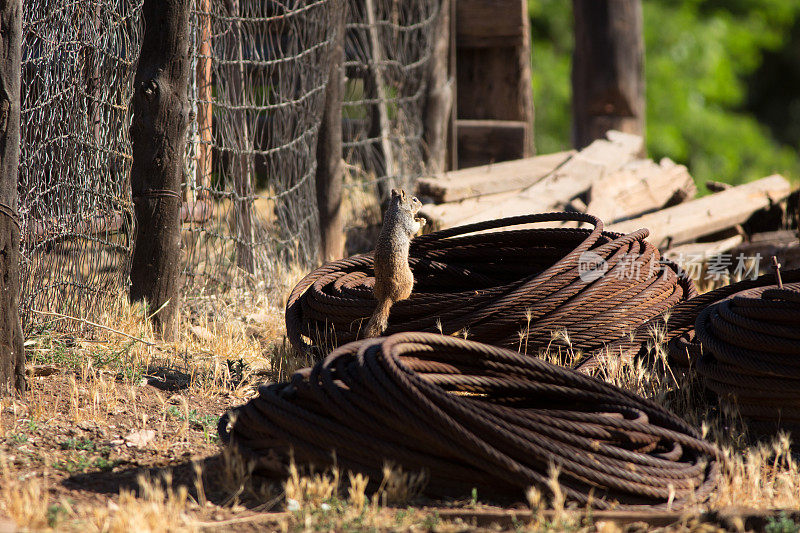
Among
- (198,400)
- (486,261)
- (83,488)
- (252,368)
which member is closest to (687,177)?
(486,261)

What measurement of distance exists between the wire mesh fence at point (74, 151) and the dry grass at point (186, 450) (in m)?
0.32

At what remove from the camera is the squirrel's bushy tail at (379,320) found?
15.2ft

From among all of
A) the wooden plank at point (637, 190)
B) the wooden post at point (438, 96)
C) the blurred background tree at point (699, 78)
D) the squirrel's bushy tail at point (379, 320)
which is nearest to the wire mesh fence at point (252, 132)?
the squirrel's bushy tail at point (379, 320)

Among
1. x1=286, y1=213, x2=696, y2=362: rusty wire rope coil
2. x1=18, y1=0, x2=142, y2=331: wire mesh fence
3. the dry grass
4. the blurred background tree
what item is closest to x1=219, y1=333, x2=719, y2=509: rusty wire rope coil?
the dry grass

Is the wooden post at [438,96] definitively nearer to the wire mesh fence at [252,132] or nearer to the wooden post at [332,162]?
the wooden post at [332,162]

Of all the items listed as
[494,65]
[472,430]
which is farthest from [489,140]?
[472,430]

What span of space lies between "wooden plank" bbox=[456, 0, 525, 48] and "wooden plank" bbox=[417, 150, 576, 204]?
1.76 metres

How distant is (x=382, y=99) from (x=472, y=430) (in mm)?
5638

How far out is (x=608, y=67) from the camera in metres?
9.40

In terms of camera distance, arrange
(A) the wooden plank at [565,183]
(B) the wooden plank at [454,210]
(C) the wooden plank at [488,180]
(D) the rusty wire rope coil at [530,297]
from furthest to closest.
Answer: (C) the wooden plank at [488,180] < (A) the wooden plank at [565,183] < (B) the wooden plank at [454,210] < (D) the rusty wire rope coil at [530,297]

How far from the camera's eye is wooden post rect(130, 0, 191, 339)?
501cm

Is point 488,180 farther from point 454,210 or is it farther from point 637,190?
point 637,190

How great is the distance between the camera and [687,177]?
8125 millimetres

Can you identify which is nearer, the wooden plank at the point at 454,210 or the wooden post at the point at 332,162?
the wooden plank at the point at 454,210
